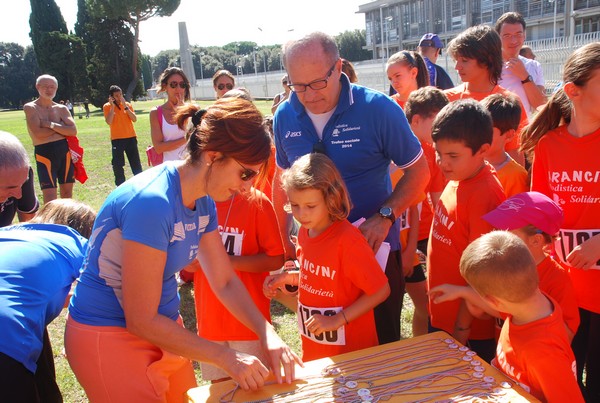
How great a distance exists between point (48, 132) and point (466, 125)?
6.11 meters

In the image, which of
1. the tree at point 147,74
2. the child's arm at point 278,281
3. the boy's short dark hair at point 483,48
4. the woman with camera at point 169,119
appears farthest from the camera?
the tree at point 147,74

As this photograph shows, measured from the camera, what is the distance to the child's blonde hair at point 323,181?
207 cm

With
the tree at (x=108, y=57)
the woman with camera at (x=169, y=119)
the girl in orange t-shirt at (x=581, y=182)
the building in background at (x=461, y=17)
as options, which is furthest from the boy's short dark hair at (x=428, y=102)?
the tree at (x=108, y=57)

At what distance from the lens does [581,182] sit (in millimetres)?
2176

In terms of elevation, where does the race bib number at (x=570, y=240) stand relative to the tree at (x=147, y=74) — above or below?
below

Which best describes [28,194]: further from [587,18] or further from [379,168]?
[587,18]

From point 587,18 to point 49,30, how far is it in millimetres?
44276

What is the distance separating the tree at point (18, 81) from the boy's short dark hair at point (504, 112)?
69343 millimetres

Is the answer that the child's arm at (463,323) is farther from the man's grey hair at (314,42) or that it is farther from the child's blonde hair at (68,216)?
the child's blonde hair at (68,216)

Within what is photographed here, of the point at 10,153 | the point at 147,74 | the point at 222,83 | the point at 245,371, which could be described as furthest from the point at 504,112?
the point at 147,74

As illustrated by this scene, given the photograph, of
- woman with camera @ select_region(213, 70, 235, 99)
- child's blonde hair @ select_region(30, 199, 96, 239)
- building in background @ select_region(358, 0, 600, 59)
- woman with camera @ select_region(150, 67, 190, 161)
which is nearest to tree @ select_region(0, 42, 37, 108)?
building in background @ select_region(358, 0, 600, 59)

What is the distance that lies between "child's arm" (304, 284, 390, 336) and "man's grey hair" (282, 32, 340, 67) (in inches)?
41.3

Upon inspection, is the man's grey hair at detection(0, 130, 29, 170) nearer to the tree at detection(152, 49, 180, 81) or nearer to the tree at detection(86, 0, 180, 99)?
the tree at detection(86, 0, 180, 99)

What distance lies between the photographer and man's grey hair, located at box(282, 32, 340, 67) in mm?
2217
